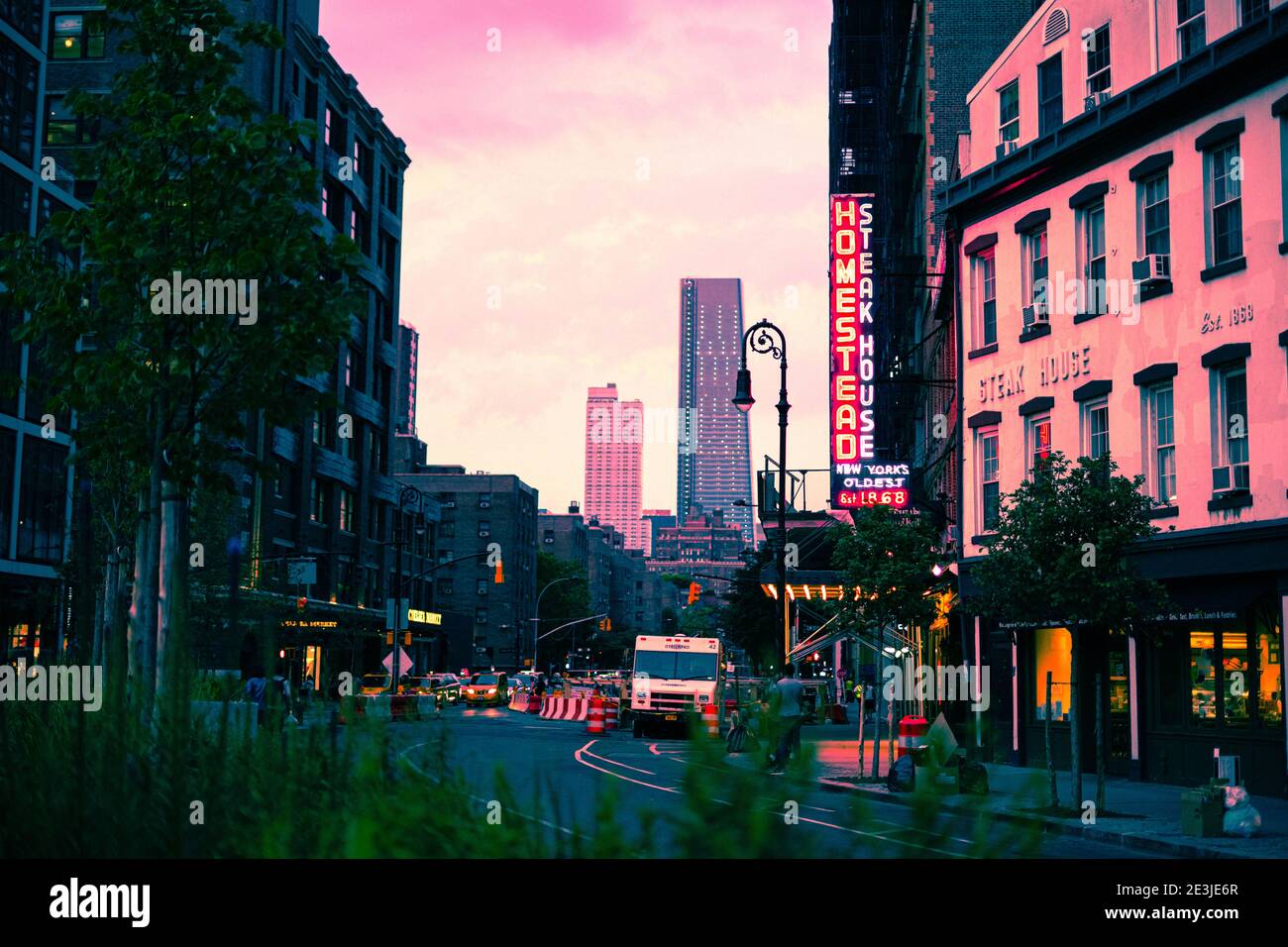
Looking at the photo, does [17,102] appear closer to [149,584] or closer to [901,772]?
[149,584]

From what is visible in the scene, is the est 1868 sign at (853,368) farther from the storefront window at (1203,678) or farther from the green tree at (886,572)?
the storefront window at (1203,678)

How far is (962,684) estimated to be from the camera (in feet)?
110

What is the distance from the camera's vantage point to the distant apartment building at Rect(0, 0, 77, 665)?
41.6 metres

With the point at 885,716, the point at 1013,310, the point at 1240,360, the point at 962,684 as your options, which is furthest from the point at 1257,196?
the point at 885,716

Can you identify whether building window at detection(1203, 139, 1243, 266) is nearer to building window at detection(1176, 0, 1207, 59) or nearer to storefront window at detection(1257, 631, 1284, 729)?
building window at detection(1176, 0, 1207, 59)

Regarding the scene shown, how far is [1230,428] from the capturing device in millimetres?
24219

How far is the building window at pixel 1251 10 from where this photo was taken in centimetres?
2439

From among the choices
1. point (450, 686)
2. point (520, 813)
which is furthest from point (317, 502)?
point (520, 813)

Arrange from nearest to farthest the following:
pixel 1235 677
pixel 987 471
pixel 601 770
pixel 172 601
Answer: pixel 172 601, pixel 1235 677, pixel 601 770, pixel 987 471

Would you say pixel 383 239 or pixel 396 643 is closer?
pixel 396 643

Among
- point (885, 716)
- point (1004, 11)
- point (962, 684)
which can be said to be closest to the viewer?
point (962, 684)

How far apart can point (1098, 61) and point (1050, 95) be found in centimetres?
166
